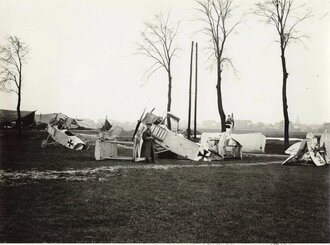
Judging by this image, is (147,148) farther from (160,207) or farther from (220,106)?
(220,106)

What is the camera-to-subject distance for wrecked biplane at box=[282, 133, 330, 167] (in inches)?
724

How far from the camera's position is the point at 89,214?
8.05 meters

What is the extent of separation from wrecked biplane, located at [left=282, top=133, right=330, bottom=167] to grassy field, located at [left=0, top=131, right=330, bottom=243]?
186 inches

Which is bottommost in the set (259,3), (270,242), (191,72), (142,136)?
(270,242)

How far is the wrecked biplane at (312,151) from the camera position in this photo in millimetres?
18391

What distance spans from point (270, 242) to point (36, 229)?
404cm

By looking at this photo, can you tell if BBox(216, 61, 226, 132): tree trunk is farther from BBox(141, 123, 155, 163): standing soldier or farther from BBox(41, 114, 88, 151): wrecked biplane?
BBox(141, 123, 155, 163): standing soldier

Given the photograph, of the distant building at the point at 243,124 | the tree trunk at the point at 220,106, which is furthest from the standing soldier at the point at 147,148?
the distant building at the point at 243,124

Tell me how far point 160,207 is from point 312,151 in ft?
38.7

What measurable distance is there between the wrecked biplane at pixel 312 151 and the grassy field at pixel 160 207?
4.73m

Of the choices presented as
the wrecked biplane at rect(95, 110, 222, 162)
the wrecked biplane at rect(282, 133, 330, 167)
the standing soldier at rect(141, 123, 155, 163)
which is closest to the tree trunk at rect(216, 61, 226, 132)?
the wrecked biplane at rect(95, 110, 222, 162)

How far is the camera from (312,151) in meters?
18.4

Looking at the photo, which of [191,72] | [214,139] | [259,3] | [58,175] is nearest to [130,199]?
[58,175]

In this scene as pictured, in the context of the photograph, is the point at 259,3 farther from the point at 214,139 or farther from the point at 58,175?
the point at 58,175
